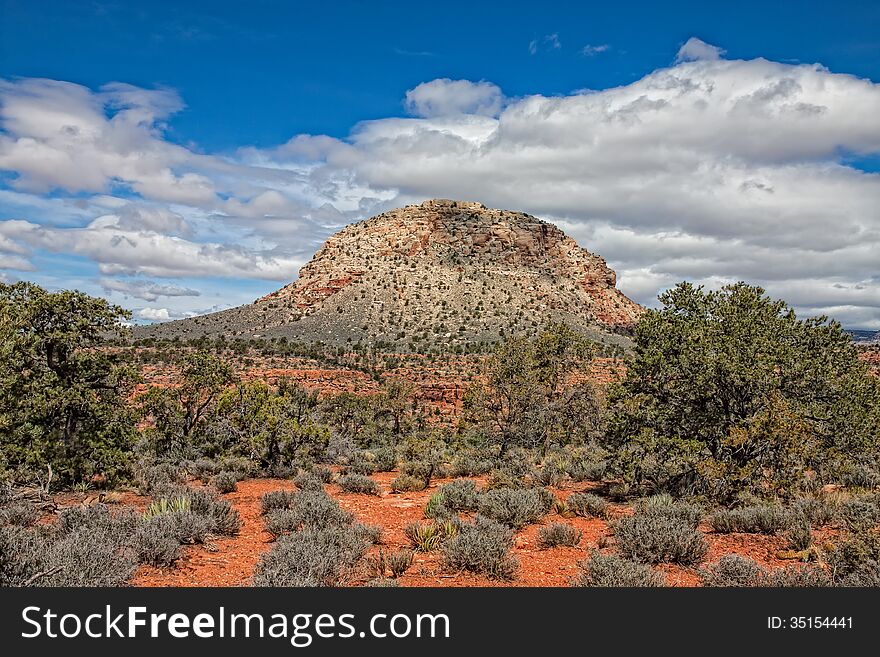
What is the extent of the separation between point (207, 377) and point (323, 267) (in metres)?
72.9

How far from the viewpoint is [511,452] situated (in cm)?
2364

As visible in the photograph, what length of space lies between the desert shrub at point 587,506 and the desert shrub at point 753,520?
2.40 metres

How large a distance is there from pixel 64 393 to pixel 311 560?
26.4ft

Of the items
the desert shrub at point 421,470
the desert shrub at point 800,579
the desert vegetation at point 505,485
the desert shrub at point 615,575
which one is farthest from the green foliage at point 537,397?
the desert shrub at point 800,579

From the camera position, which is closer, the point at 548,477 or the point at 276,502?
the point at 276,502

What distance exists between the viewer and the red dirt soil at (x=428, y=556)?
791cm

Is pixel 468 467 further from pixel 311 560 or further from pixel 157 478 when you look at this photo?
pixel 311 560

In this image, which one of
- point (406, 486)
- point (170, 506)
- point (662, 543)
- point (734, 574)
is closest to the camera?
point (734, 574)

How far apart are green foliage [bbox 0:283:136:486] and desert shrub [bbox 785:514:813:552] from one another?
554 inches

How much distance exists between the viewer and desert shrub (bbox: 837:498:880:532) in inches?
368

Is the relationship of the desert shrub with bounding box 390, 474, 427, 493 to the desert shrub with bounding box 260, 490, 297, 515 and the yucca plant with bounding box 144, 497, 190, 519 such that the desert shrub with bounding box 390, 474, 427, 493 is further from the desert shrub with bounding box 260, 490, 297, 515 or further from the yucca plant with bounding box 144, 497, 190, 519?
the yucca plant with bounding box 144, 497, 190, 519

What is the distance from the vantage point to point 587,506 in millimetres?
12812

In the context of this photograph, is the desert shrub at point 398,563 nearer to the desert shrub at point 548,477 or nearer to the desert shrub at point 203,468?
the desert shrub at point 548,477

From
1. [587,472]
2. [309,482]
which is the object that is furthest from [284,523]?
[587,472]
